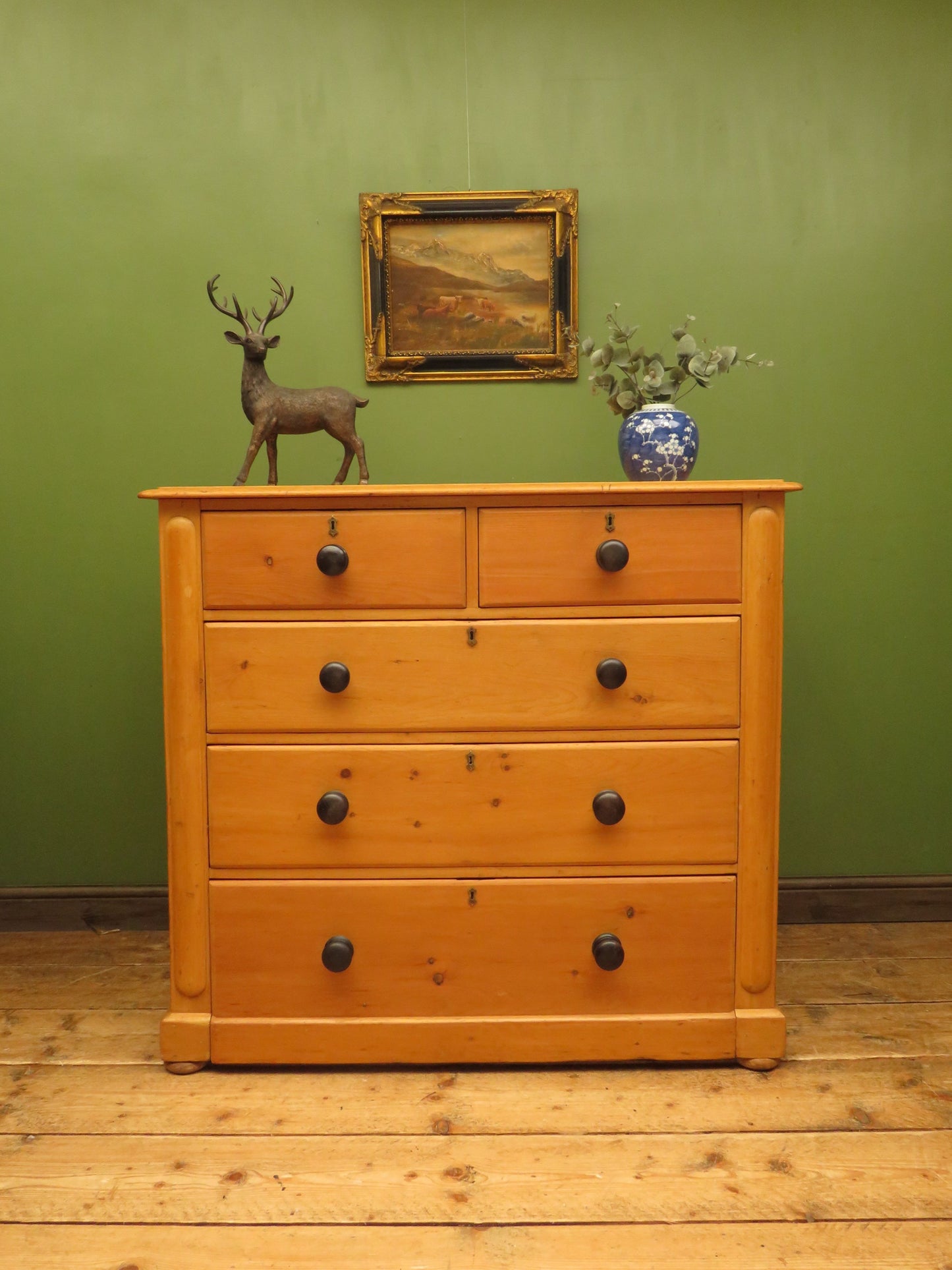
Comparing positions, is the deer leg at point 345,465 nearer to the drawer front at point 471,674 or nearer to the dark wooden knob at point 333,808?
the drawer front at point 471,674

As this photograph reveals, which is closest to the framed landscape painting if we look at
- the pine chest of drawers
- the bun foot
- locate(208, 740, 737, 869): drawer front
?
the pine chest of drawers

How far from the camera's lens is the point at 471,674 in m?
1.63

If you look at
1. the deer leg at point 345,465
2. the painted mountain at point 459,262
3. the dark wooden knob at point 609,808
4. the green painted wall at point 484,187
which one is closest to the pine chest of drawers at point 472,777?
the dark wooden knob at point 609,808

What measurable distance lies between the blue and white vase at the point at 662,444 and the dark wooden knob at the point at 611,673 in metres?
0.39

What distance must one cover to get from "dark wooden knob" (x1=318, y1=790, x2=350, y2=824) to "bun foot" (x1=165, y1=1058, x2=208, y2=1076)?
1.71ft

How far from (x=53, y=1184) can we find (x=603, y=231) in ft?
7.36

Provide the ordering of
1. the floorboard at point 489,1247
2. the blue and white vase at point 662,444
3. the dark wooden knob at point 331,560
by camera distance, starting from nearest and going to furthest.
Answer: the floorboard at point 489,1247
the dark wooden knob at point 331,560
the blue and white vase at point 662,444

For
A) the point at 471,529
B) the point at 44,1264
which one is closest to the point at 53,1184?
the point at 44,1264

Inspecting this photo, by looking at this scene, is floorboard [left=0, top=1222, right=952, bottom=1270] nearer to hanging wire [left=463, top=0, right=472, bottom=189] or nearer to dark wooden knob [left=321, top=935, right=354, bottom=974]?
dark wooden knob [left=321, top=935, right=354, bottom=974]

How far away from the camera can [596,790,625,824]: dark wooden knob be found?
63.6 inches

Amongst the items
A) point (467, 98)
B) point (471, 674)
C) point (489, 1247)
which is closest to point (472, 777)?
point (471, 674)

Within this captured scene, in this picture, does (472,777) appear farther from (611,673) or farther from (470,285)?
(470,285)

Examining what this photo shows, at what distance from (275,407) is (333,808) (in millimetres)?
795

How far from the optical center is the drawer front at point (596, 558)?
5.30ft
